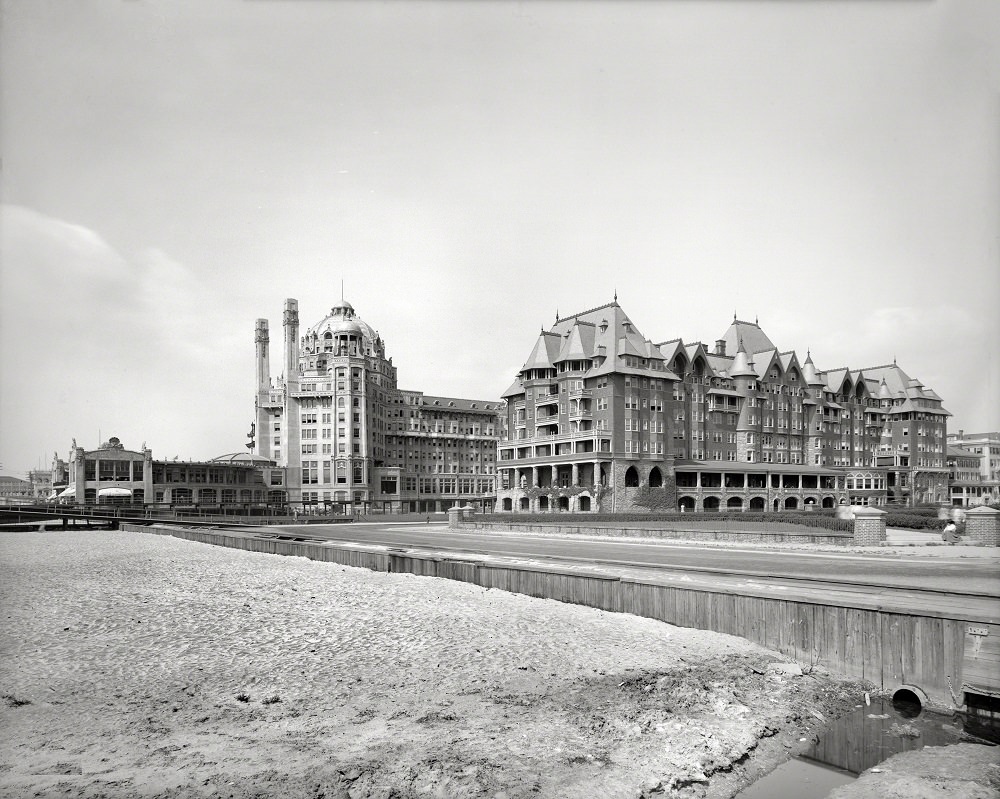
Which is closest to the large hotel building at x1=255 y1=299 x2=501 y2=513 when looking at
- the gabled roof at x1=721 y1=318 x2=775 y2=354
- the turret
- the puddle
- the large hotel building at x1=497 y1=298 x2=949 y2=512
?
the turret

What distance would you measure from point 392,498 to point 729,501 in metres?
60.4

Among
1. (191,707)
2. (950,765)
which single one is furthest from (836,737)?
(191,707)

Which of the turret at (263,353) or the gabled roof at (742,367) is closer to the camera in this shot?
the gabled roof at (742,367)

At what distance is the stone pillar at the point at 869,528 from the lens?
3481 cm

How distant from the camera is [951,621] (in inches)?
529

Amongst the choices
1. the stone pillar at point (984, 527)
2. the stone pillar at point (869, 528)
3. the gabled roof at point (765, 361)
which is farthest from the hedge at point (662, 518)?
the gabled roof at point (765, 361)

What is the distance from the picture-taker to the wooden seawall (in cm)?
1330

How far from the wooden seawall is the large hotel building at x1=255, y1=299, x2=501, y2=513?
89.2 metres

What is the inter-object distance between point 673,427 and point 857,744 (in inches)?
3005

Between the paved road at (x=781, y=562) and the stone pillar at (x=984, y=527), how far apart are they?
4800 mm

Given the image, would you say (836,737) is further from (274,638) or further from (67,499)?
(67,499)

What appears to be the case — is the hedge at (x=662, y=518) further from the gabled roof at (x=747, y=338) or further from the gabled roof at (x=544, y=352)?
the gabled roof at (x=747, y=338)

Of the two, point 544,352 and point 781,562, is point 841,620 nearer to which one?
point 781,562

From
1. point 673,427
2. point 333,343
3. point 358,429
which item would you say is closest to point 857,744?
point 673,427
